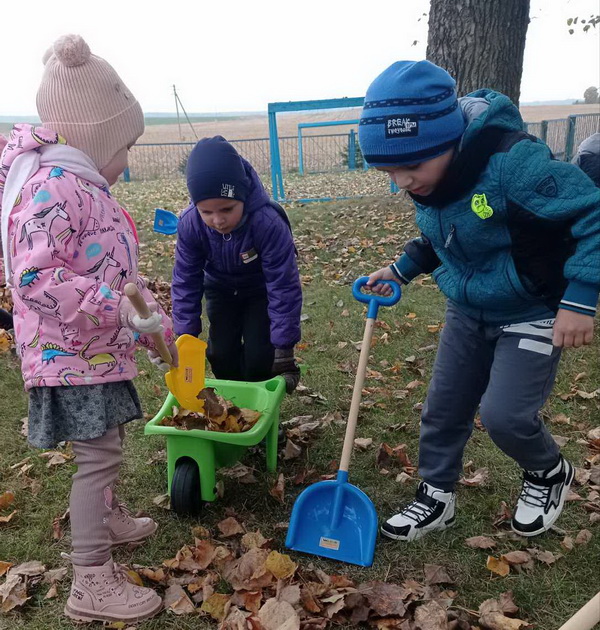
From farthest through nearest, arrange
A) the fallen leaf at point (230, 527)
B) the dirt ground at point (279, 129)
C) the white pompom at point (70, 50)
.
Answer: the dirt ground at point (279, 129)
the fallen leaf at point (230, 527)
the white pompom at point (70, 50)

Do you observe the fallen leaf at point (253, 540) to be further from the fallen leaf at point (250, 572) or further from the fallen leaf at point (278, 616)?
the fallen leaf at point (278, 616)

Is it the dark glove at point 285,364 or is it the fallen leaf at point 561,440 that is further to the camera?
the fallen leaf at point 561,440

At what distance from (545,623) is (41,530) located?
2127 millimetres

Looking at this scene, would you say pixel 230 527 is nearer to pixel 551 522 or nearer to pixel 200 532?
pixel 200 532

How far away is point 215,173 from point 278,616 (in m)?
1.84

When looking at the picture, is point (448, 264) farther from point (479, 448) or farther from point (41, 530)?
point (41, 530)

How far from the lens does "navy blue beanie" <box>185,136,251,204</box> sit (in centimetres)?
281

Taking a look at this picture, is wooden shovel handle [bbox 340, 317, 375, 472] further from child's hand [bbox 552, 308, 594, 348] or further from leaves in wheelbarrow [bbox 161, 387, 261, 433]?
child's hand [bbox 552, 308, 594, 348]

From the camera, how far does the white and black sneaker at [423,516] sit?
267 cm

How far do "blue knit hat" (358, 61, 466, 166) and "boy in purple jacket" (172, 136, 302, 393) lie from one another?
93cm

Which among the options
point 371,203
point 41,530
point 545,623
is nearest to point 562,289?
point 545,623

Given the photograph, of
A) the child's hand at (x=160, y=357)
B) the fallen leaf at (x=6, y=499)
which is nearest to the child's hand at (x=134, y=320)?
the child's hand at (x=160, y=357)

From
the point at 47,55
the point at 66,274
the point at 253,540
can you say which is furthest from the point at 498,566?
the point at 47,55

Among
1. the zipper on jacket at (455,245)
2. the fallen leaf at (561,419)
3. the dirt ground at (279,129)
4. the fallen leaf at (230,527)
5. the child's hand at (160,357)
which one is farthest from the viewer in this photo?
the dirt ground at (279,129)
